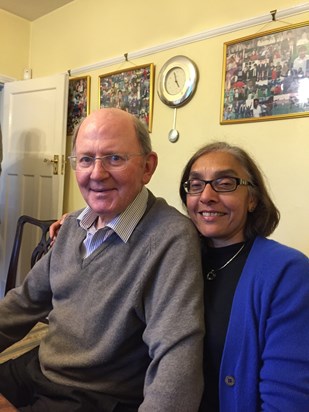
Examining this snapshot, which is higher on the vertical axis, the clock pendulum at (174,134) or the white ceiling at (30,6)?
the white ceiling at (30,6)

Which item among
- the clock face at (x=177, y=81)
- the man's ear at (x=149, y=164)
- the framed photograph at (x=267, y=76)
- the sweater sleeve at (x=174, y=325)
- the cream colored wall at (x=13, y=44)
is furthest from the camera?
the cream colored wall at (x=13, y=44)

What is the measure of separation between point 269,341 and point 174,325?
0.23 meters

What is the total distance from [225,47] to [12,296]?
6.29 ft

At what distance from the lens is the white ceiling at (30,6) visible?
3.22 meters

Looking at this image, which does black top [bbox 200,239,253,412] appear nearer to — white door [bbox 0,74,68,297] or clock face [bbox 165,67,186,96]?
clock face [bbox 165,67,186,96]

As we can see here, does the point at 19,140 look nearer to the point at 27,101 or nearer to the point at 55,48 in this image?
the point at 27,101

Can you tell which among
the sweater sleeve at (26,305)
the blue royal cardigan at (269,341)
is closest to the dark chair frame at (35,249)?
the sweater sleeve at (26,305)

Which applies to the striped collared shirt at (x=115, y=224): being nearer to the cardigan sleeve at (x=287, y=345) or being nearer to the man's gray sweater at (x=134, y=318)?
the man's gray sweater at (x=134, y=318)

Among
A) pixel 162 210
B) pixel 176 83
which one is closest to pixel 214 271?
pixel 162 210

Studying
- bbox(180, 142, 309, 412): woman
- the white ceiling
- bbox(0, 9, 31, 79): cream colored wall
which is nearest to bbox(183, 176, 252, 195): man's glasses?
bbox(180, 142, 309, 412): woman

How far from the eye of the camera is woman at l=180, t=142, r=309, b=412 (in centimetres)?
80

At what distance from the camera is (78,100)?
3.14 metres

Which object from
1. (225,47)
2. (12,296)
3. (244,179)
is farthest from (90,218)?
(225,47)

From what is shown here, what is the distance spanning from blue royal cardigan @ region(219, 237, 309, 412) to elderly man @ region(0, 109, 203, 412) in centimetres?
10
